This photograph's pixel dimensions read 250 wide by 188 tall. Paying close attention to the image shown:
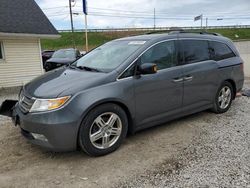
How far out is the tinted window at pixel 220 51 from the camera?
5.41 m

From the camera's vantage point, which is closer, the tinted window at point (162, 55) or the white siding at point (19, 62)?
the tinted window at point (162, 55)

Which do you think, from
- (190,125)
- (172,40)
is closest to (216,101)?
(190,125)

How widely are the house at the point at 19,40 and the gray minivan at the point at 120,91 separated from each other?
7.57 m

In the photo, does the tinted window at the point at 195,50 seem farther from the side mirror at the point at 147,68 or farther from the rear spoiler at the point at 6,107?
Result: the rear spoiler at the point at 6,107

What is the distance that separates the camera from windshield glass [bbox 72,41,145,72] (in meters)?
4.18

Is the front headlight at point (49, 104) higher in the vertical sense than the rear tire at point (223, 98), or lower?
higher

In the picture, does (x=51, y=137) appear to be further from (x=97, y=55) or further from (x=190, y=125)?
(x=190, y=125)

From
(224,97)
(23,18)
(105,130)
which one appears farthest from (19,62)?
(105,130)

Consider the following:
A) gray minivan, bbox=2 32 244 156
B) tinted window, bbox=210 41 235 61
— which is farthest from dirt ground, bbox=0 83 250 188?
tinted window, bbox=210 41 235 61

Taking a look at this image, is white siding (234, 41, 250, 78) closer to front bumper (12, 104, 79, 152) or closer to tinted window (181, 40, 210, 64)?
tinted window (181, 40, 210, 64)

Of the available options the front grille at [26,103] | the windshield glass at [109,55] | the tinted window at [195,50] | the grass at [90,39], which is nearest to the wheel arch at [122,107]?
the windshield glass at [109,55]

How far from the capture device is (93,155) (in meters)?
3.70

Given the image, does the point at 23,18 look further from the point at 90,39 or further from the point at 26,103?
the point at 90,39

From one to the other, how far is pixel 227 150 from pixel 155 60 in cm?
177
